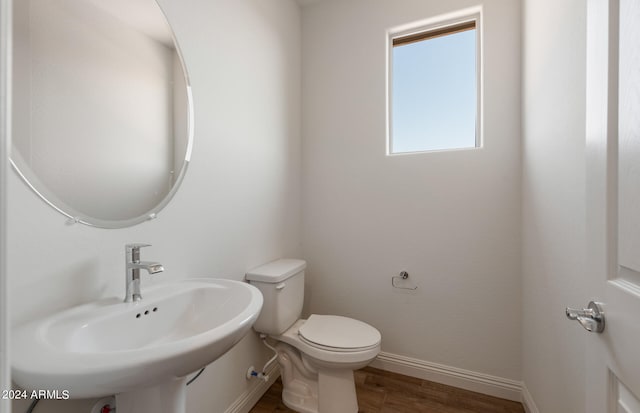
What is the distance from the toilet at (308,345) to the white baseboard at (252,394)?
0.47 feet

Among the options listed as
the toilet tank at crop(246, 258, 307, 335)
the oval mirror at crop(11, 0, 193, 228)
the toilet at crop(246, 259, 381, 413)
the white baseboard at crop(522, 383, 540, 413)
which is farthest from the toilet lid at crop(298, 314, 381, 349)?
the oval mirror at crop(11, 0, 193, 228)

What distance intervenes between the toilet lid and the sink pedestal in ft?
2.40

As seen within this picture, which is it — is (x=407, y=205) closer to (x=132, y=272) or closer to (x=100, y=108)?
(x=132, y=272)

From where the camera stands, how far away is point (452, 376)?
65.3 inches

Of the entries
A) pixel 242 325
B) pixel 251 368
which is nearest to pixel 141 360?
pixel 242 325

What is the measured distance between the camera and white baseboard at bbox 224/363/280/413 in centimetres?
138

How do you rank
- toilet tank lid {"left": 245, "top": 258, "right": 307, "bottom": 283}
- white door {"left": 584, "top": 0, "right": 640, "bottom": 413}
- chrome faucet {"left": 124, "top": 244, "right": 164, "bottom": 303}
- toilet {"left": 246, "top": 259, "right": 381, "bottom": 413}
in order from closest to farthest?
1. white door {"left": 584, "top": 0, "right": 640, "bottom": 413}
2. chrome faucet {"left": 124, "top": 244, "right": 164, "bottom": 303}
3. toilet {"left": 246, "top": 259, "right": 381, "bottom": 413}
4. toilet tank lid {"left": 245, "top": 258, "right": 307, "bottom": 283}

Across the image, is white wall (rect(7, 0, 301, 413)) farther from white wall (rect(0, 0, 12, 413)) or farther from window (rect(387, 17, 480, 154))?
window (rect(387, 17, 480, 154))

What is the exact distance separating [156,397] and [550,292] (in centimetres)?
152

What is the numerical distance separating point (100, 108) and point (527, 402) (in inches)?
93.3

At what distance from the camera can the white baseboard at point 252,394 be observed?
1.38 meters

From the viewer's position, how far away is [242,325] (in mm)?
708

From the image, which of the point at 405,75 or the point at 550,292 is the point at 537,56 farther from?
the point at 550,292

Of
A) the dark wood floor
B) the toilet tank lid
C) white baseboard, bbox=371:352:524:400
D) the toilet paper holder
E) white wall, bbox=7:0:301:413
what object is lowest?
the dark wood floor
